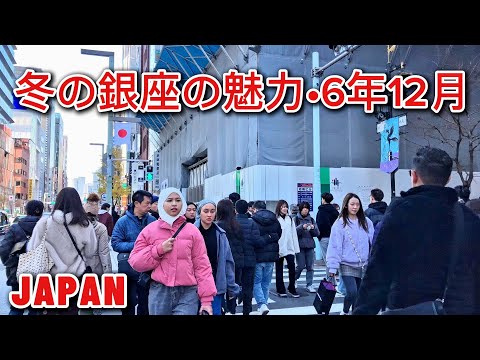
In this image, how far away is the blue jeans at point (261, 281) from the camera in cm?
671

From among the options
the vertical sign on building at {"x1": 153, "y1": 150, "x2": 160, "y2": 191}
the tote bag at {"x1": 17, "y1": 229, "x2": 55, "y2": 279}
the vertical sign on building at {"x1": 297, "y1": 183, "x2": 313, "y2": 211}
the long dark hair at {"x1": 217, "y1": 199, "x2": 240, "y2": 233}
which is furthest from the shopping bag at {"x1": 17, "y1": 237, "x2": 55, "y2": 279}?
the vertical sign on building at {"x1": 153, "y1": 150, "x2": 160, "y2": 191}

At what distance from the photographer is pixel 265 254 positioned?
6.72 meters

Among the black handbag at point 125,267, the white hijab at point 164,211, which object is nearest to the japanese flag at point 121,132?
the black handbag at point 125,267

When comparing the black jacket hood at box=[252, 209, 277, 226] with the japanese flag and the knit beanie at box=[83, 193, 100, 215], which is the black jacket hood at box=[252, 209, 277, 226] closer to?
the knit beanie at box=[83, 193, 100, 215]

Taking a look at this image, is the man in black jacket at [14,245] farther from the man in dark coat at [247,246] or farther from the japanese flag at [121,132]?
the japanese flag at [121,132]

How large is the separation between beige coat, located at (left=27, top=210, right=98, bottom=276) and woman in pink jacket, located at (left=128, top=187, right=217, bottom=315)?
789 millimetres

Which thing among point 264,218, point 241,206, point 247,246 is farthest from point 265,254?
point 241,206

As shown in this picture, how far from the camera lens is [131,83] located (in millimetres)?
5227

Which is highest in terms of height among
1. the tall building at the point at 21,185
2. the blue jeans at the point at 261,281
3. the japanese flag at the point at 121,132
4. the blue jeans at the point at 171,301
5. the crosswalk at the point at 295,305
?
the japanese flag at the point at 121,132

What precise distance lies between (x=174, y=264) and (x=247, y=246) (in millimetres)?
2562

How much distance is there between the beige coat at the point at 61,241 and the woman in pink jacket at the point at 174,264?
79 cm
